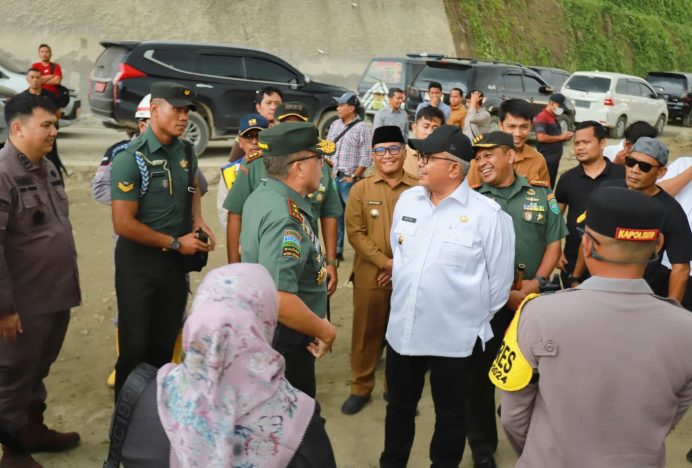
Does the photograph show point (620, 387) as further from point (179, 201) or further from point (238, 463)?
point (179, 201)

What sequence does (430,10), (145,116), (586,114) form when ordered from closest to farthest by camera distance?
1. (145,116)
2. (586,114)
3. (430,10)

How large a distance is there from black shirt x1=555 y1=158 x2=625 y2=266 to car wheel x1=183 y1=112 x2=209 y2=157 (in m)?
8.37

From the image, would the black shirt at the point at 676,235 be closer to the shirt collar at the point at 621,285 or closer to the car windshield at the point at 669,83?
the shirt collar at the point at 621,285

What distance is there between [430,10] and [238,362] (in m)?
23.7

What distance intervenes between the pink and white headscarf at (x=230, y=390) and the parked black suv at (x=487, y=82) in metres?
12.9

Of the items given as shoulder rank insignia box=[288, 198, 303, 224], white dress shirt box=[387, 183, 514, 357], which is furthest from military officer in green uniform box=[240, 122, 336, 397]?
white dress shirt box=[387, 183, 514, 357]

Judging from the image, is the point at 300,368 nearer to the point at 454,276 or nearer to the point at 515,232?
the point at 454,276

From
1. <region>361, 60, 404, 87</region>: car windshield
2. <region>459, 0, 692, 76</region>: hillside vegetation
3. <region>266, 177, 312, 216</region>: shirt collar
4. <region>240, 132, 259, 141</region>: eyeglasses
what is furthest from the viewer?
<region>459, 0, 692, 76</region>: hillside vegetation

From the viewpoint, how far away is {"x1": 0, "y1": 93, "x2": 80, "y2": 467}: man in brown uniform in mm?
3454

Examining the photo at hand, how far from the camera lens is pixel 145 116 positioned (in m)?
4.79

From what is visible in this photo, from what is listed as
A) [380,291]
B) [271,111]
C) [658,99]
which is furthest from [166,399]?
[658,99]

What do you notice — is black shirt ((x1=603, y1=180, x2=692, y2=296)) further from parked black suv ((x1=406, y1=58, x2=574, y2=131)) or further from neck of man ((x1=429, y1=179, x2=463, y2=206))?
parked black suv ((x1=406, y1=58, x2=574, y2=131))

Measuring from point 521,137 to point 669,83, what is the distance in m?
22.2

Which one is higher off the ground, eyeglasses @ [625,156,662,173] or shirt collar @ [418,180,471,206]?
eyeglasses @ [625,156,662,173]
